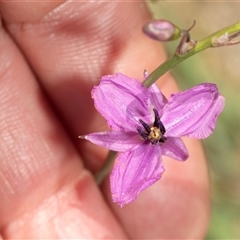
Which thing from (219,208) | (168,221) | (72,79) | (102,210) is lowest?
(219,208)

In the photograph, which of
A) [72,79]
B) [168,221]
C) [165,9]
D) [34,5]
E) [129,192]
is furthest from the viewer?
[165,9]

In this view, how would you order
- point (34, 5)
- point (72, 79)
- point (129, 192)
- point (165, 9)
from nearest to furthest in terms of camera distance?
point (129, 192), point (34, 5), point (72, 79), point (165, 9)

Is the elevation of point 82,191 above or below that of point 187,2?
below

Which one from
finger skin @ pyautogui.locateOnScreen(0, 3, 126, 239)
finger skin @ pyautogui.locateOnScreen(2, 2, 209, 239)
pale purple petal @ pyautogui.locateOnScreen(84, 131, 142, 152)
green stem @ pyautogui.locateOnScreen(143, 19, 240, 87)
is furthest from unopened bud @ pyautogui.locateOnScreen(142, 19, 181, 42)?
finger skin @ pyautogui.locateOnScreen(0, 3, 126, 239)

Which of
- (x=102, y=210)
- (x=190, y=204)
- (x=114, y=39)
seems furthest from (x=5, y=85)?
(x=190, y=204)

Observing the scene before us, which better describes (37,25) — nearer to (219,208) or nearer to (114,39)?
(114,39)

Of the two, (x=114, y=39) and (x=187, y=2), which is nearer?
(x=114, y=39)

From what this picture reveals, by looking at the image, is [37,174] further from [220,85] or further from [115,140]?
[220,85]

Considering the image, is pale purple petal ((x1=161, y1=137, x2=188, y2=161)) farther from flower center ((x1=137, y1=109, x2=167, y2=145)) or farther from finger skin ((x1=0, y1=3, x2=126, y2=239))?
finger skin ((x1=0, y1=3, x2=126, y2=239))
